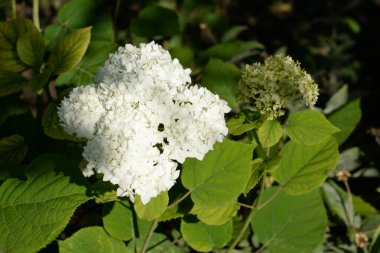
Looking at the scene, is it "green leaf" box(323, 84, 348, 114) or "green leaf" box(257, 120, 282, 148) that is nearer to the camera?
"green leaf" box(257, 120, 282, 148)

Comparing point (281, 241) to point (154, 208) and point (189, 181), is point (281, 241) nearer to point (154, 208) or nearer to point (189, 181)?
point (189, 181)

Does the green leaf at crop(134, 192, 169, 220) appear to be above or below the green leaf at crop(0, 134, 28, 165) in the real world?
above

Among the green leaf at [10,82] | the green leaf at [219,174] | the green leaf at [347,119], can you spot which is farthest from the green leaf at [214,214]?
the green leaf at [10,82]

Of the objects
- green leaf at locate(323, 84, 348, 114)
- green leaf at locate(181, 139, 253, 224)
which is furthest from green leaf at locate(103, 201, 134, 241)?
green leaf at locate(323, 84, 348, 114)

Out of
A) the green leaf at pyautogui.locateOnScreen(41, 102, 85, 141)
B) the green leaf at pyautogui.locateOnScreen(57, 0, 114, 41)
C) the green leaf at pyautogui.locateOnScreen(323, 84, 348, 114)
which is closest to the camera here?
the green leaf at pyautogui.locateOnScreen(41, 102, 85, 141)

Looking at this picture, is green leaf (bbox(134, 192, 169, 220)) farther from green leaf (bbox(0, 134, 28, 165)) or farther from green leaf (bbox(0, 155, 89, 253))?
green leaf (bbox(0, 134, 28, 165))

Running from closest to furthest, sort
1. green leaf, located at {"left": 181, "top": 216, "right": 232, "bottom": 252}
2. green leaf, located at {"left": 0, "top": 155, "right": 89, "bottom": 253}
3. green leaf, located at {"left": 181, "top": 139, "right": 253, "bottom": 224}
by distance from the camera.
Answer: green leaf, located at {"left": 0, "top": 155, "right": 89, "bottom": 253} < green leaf, located at {"left": 181, "top": 139, "right": 253, "bottom": 224} < green leaf, located at {"left": 181, "top": 216, "right": 232, "bottom": 252}

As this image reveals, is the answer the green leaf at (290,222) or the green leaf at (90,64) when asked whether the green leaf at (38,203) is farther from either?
the green leaf at (290,222)
